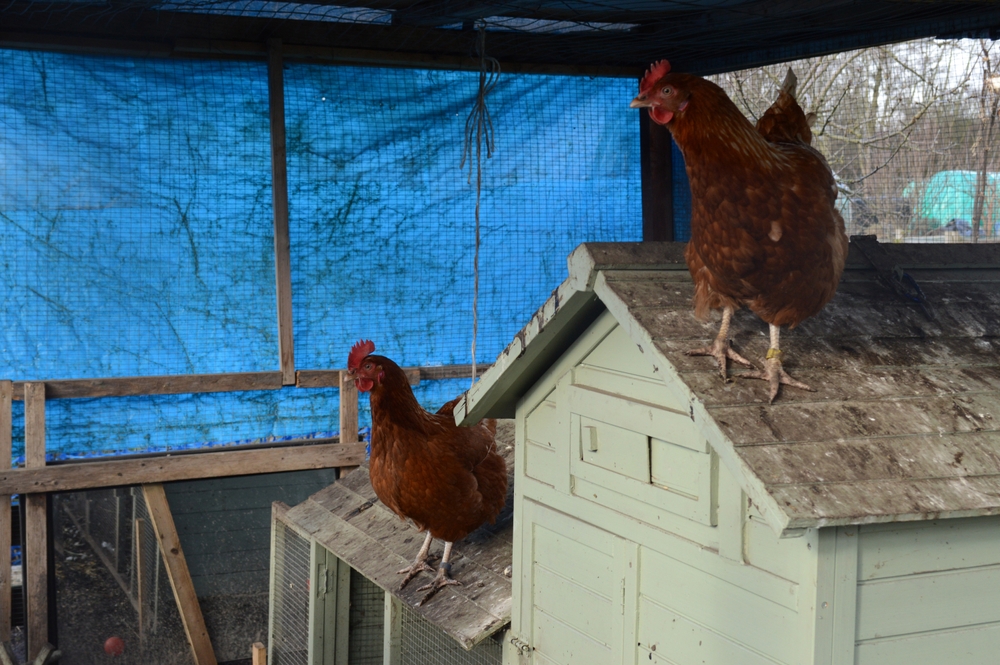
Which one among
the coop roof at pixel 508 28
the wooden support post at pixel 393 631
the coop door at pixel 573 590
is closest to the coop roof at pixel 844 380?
the coop door at pixel 573 590

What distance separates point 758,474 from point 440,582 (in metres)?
2.24

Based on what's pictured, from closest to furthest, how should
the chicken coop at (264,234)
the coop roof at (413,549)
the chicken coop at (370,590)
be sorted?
the coop roof at (413,549)
the chicken coop at (370,590)
the chicken coop at (264,234)

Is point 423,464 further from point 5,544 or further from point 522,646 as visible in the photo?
point 5,544

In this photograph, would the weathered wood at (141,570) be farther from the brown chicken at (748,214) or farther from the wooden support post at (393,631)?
the brown chicken at (748,214)

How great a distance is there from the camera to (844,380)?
8.14 feet

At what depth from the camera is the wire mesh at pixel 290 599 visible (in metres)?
5.38

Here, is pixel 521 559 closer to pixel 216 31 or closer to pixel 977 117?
pixel 216 31

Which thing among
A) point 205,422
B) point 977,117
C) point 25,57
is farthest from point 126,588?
point 977,117

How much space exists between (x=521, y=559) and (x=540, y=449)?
0.46 meters

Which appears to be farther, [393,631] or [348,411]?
[348,411]

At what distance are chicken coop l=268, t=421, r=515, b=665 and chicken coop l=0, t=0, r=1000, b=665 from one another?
31mm

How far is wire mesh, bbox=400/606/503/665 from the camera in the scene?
Answer: 3.98 m

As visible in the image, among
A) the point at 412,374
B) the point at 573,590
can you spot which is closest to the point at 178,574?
the point at 412,374

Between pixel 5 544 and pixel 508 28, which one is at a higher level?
pixel 508 28
